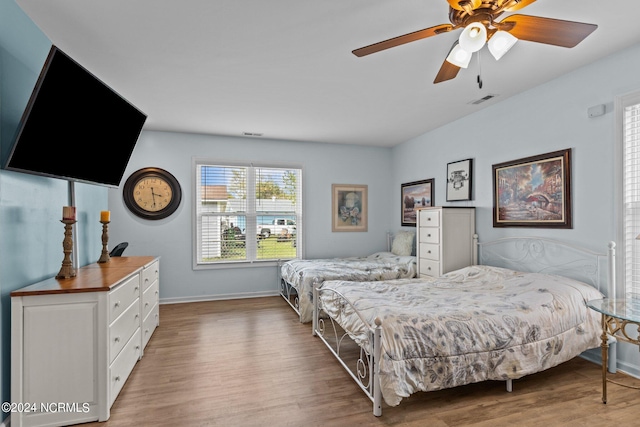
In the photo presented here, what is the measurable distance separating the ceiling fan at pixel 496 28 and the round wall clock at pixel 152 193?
13.5ft

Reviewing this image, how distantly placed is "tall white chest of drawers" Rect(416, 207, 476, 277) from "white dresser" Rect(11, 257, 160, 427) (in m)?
3.32

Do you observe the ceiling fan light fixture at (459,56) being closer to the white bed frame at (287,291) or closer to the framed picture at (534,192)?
the framed picture at (534,192)

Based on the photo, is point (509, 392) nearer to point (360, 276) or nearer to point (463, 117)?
point (360, 276)

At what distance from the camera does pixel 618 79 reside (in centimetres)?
273

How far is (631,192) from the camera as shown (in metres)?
2.67

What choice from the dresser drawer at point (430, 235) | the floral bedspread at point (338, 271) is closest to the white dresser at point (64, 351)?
the floral bedspread at point (338, 271)

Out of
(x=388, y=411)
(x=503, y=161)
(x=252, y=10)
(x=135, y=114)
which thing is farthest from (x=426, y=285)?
(x=135, y=114)

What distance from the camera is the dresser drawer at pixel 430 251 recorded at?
159 inches

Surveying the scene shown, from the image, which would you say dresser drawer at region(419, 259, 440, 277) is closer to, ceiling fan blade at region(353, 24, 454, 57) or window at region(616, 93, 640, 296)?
window at region(616, 93, 640, 296)

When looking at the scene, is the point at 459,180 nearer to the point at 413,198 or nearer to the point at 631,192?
the point at 413,198

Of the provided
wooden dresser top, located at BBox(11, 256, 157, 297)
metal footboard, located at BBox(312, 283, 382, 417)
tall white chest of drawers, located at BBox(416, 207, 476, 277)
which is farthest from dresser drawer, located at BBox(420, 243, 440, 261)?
wooden dresser top, located at BBox(11, 256, 157, 297)

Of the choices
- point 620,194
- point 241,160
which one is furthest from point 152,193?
point 620,194

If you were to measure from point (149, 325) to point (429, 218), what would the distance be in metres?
3.46

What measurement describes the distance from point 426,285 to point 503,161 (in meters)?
1.70
